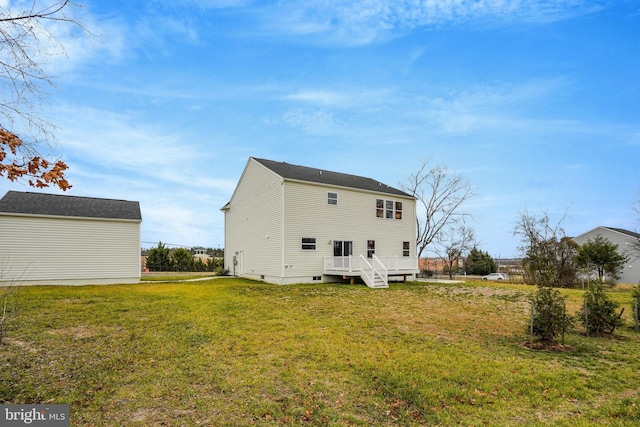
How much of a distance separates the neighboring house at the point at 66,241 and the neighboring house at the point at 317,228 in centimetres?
668

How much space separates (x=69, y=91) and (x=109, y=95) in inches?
242

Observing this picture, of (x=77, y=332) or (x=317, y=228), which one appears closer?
(x=77, y=332)

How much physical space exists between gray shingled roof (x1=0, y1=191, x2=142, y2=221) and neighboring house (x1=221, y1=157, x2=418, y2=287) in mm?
6824

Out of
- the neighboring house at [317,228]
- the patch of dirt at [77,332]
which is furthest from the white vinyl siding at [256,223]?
the patch of dirt at [77,332]

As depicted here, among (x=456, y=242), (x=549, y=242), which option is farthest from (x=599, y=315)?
(x=456, y=242)

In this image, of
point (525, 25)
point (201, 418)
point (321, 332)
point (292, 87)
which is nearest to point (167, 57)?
point (292, 87)

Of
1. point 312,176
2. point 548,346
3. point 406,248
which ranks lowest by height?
point 548,346

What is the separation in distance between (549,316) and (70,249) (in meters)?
20.9

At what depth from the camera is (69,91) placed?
14.6 feet

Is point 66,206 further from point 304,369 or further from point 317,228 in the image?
point 304,369

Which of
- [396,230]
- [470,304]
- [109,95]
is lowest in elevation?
[470,304]

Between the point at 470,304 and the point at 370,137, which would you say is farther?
the point at 370,137

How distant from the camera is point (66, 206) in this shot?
18859mm

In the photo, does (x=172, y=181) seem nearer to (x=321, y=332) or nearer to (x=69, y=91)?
(x=321, y=332)
